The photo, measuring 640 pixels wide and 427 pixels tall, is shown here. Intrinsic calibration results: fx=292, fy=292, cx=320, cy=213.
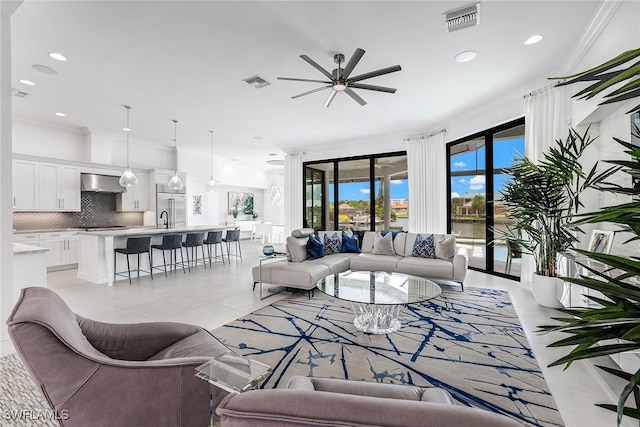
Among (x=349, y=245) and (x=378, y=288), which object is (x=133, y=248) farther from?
(x=378, y=288)

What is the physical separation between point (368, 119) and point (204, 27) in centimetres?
359

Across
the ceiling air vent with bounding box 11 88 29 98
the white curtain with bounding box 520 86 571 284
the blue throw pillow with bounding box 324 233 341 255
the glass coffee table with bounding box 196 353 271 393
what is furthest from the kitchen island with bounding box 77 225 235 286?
the white curtain with bounding box 520 86 571 284

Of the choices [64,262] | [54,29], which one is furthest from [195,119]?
[64,262]

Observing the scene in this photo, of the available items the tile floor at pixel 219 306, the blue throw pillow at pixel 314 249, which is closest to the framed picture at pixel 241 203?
the tile floor at pixel 219 306

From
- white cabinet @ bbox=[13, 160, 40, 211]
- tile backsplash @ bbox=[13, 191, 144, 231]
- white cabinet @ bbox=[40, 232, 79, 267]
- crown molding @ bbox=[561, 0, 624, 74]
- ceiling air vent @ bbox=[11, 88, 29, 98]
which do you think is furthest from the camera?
tile backsplash @ bbox=[13, 191, 144, 231]

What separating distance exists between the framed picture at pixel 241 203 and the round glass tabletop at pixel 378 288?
27.4 ft

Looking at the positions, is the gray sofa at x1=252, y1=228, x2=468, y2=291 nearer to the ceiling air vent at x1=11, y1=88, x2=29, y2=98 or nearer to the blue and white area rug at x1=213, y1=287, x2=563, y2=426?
the blue and white area rug at x1=213, y1=287, x2=563, y2=426

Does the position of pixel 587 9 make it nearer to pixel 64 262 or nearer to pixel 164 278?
pixel 164 278

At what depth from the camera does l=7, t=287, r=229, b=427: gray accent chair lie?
1.14m

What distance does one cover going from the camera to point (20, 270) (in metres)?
3.04

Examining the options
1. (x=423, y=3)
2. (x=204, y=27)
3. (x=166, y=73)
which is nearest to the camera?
(x=423, y=3)

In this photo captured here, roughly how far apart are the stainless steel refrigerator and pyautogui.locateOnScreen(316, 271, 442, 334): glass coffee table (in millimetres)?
5806

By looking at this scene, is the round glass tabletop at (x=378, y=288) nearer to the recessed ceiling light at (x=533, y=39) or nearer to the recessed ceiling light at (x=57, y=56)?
the recessed ceiling light at (x=533, y=39)

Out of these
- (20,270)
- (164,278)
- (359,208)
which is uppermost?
(359,208)
